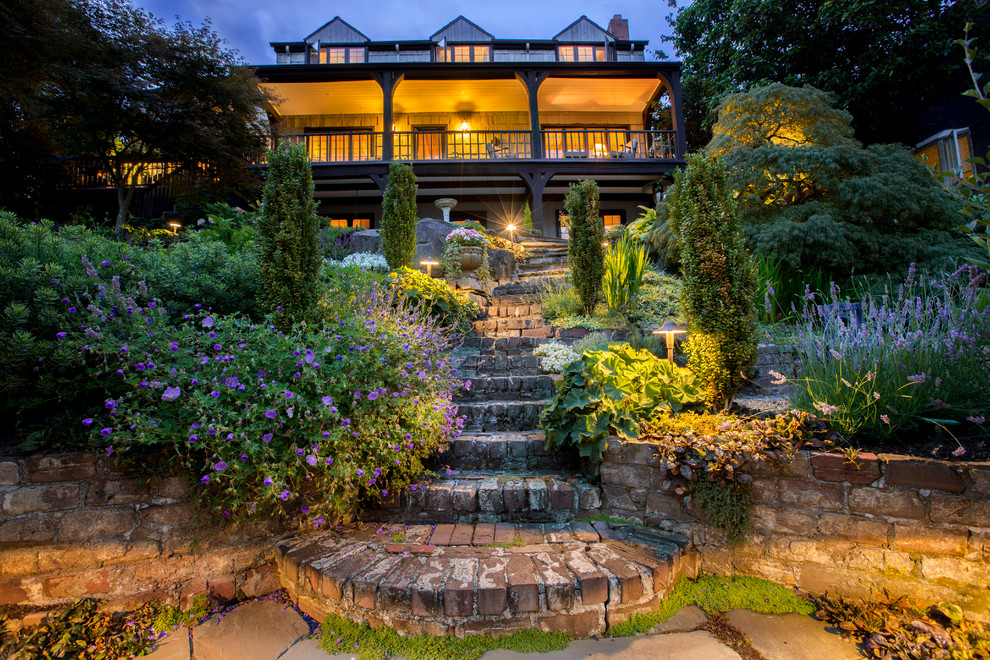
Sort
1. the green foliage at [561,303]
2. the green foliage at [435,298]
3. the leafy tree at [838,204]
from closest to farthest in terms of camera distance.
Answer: the green foliage at [435,298]
the leafy tree at [838,204]
the green foliage at [561,303]

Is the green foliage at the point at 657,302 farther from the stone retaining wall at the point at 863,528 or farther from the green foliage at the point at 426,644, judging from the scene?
the green foliage at the point at 426,644

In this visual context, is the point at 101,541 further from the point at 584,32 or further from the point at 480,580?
the point at 584,32

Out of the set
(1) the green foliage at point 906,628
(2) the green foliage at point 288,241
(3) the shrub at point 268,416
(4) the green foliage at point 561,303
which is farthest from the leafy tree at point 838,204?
(3) the shrub at point 268,416

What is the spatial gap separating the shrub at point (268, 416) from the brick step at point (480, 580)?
0.95ft

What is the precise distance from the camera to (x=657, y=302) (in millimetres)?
5258

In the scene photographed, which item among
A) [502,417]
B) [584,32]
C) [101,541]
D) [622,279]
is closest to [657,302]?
[622,279]

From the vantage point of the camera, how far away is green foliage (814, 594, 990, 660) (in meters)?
1.59

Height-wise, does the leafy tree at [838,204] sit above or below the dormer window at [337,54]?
Answer: below

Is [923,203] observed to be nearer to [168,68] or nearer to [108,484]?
[108,484]

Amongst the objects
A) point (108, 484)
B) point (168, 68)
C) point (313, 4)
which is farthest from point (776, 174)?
point (313, 4)

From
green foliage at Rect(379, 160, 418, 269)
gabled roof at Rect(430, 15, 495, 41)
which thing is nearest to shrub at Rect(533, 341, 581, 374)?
green foliage at Rect(379, 160, 418, 269)

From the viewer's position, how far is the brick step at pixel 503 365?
13.6ft

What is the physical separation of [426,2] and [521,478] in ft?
485

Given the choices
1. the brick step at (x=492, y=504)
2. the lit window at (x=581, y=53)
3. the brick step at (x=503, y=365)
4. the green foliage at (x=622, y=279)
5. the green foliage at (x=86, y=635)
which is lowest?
the green foliage at (x=86, y=635)
